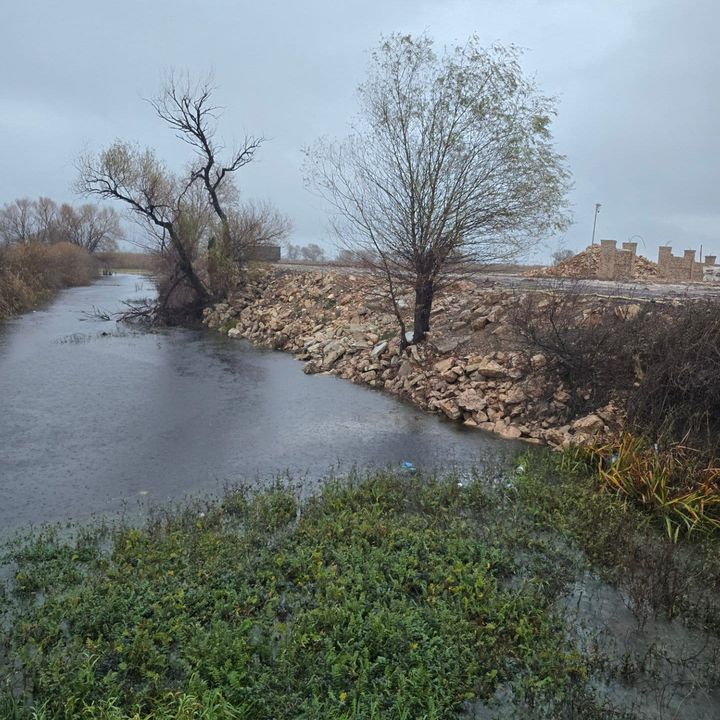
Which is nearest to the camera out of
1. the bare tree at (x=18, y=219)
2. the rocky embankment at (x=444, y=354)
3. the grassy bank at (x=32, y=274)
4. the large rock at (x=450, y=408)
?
the rocky embankment at (x=444, y=354)

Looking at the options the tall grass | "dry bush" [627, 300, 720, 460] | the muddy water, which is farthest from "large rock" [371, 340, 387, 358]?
the tall grass

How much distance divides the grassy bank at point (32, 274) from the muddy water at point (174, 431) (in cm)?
1004

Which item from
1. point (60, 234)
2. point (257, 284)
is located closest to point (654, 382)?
point (257, 284)

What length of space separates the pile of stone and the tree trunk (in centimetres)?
1034

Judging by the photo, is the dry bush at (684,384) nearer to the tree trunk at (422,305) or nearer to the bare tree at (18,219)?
the tree trunk at (422,305)

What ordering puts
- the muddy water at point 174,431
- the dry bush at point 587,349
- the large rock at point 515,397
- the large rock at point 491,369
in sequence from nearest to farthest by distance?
the muddy water at point 174,431, the dry bush at point 587,349, the large rock at point 515,397, the large rock at point 491,369

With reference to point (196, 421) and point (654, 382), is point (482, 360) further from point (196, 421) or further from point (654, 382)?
point (196, 421)

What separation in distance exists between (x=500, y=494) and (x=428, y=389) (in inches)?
196

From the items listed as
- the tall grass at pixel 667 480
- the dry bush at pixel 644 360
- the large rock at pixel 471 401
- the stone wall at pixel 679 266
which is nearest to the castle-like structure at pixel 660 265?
the stone wall at pixel 679 266

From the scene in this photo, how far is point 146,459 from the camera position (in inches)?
335

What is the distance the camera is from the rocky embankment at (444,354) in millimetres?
10320

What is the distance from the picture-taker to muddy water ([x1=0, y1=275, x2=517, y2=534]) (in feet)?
24.7

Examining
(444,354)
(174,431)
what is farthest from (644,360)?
(174,431)

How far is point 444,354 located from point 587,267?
43.1 ft
